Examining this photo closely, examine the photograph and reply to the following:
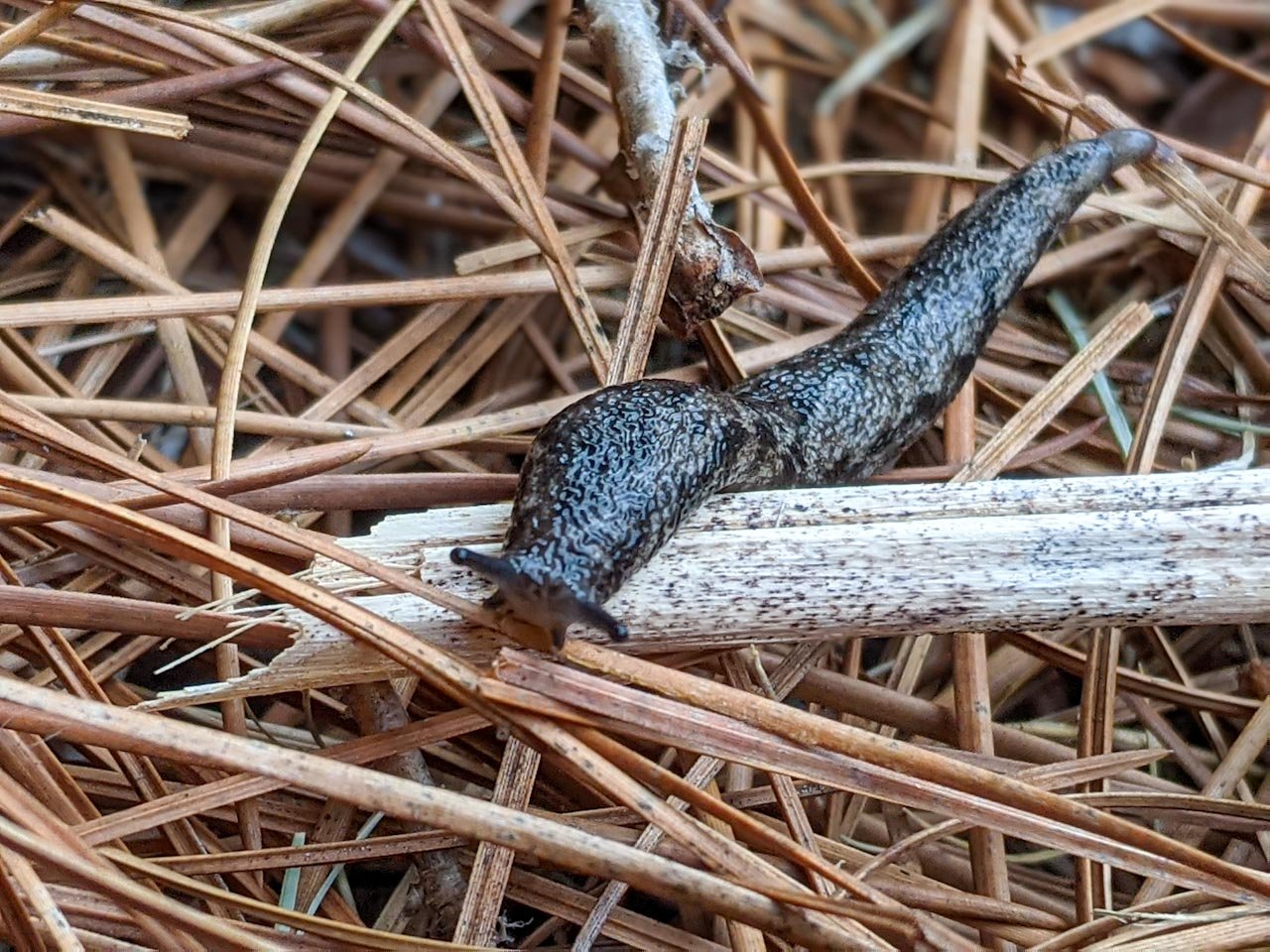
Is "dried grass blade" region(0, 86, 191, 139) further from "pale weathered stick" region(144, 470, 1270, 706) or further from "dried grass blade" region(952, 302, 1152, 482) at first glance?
"dried grass blade" region(952, 302, 1152, 482)

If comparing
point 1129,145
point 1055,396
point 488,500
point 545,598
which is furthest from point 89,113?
point 1129,145

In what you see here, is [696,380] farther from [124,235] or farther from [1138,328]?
[124,235]

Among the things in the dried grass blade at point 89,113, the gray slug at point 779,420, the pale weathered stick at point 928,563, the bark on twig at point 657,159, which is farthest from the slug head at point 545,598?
the dried grass blade at point 89,113

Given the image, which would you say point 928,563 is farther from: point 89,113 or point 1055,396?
point 89,113

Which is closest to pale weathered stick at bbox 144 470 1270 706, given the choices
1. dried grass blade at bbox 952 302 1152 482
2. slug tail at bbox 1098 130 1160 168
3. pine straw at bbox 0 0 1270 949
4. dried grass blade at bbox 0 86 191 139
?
pine straw at bbox 0 0 1270 949

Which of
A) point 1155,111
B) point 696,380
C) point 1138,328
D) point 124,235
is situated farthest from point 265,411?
point 1155,111
